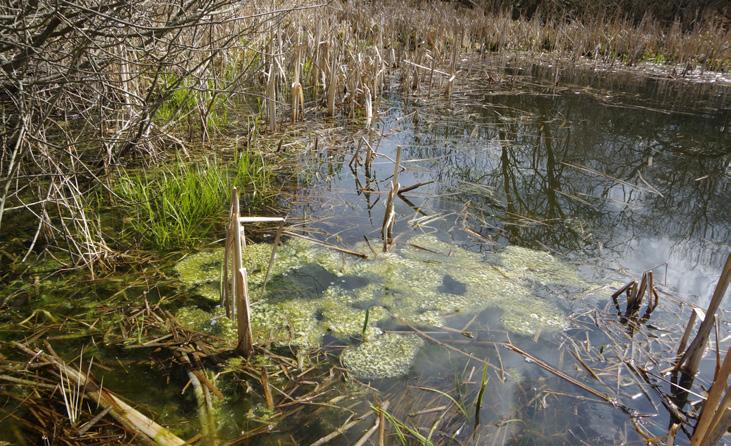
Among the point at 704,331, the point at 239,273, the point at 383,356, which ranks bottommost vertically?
the point at 383,356

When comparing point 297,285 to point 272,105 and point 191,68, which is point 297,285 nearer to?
point 272,105

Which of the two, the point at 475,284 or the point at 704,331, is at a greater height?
the point at 704,331

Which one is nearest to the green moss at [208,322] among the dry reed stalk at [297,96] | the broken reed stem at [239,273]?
the broken reed stem at [239,273]

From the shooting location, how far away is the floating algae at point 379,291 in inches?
74.0

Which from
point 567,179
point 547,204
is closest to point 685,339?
point 547,204

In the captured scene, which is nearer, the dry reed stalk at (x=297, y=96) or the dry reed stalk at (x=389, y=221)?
the dry reed stalk at (x=389, y=221)

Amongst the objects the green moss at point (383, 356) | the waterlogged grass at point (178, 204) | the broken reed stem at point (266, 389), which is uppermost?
the waterlogged grass at point (178, 204)

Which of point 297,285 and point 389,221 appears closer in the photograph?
point 297,285

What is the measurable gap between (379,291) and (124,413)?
43.8 inches

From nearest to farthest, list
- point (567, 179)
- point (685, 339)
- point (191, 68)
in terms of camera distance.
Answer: point (685, 339), point (567, 179), point (191, 68)

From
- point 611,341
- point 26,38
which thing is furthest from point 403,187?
point 26,38

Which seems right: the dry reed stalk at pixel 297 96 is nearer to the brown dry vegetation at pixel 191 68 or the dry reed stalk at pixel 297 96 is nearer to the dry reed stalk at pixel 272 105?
the brown dry vegetation at pixel 191 68

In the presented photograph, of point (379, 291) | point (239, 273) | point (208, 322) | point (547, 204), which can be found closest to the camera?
point (239, 273)

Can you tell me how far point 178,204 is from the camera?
7.84ft
